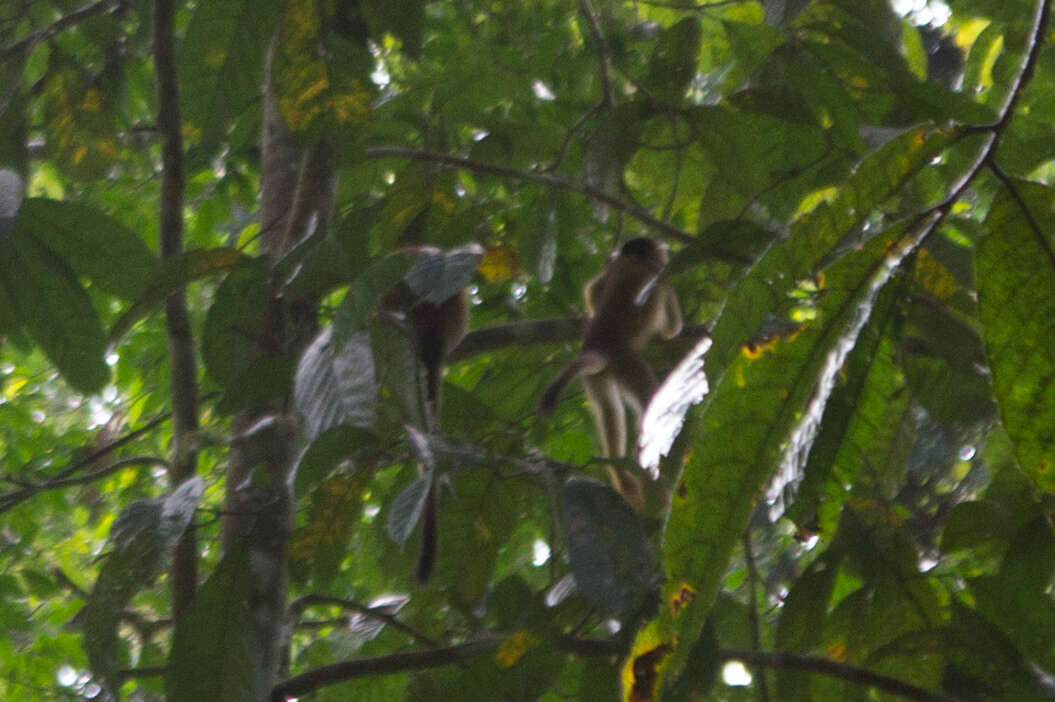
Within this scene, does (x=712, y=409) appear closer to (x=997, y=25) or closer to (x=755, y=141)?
(x=755, y=141)

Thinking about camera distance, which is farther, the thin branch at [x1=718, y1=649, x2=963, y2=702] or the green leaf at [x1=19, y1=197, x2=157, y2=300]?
the green leaf at [x1=19, y1=197, x2=157, y2=300]

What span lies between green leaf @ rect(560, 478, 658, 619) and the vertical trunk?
0.37 metres

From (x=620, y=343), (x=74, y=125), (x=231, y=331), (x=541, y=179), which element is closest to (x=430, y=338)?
(x=620, y=343)

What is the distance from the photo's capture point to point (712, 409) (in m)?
0.84

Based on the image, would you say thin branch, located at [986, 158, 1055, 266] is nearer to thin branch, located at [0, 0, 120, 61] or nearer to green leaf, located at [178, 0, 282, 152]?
green leaf, located at [178, 0, 282, 152]

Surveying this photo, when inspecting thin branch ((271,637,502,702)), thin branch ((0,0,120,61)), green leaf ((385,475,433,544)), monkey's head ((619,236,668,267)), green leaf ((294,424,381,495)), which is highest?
thin branch ((0,0,120,61))

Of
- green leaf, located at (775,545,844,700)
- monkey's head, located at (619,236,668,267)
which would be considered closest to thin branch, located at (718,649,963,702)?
green leaf, located at (775,545,844,700)

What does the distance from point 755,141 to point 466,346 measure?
2.32 ft

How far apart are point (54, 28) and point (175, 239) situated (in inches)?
19.1

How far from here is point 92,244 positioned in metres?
1.99

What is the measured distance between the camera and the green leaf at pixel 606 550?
1.43 meters

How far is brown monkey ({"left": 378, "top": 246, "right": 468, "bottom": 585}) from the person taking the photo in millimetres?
2041

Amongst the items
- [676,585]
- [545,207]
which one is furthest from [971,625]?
[545,207]

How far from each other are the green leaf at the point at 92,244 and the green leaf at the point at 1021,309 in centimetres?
155
